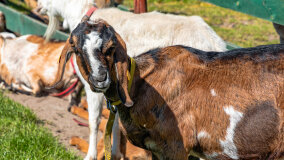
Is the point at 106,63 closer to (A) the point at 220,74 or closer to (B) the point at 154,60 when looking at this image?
(B) the point at 154,60

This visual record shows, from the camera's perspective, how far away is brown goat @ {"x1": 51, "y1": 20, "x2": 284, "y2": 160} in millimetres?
3168

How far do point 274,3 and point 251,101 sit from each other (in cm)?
179

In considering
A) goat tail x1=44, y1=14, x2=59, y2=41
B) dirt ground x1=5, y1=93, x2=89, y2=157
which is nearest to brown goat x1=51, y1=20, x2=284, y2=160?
dirt ground x1=5, y1=93, x2=89, y2=157

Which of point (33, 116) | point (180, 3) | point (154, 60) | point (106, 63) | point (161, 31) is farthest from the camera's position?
point (180, 3)

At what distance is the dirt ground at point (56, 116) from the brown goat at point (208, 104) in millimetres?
1929

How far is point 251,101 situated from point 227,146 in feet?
1.29

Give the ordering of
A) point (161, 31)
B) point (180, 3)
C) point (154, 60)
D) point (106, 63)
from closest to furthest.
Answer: point (106, 63), point (154, 60), point (161, 31), point (180, 3)

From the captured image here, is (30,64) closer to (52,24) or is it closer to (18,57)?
(18,57)

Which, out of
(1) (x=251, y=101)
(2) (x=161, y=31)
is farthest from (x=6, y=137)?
(1) (x=251, y=101)

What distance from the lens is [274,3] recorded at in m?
4.55

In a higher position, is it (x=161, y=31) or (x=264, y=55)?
(x=264, y=55)

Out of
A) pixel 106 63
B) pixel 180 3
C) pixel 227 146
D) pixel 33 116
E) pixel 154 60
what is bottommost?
pixel 180 3

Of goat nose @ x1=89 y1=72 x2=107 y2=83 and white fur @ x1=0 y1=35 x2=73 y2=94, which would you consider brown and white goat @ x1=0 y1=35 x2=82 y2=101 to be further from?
goat nose @ x1=89 y1=72 x2=107 y2=83

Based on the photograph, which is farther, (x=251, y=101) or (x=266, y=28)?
(x=266, y=28)
